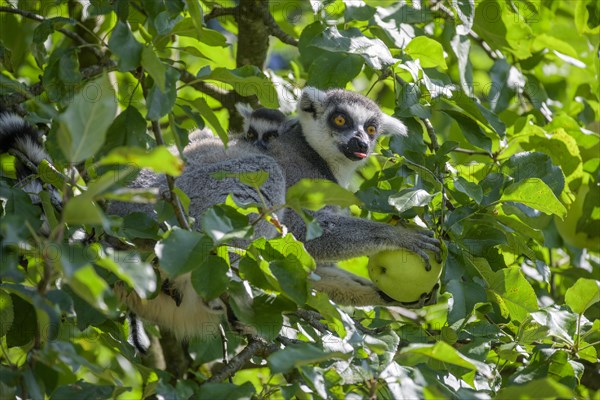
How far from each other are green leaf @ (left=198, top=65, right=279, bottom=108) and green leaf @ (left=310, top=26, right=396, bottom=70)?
39 cm

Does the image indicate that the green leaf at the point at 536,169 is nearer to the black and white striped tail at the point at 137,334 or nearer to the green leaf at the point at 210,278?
the green leaf at the point at 210,278

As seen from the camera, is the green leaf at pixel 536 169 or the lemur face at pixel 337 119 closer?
the green leaf at pixel 536 169

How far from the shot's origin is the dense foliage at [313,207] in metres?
2.66

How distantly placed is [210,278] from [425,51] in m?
2.08

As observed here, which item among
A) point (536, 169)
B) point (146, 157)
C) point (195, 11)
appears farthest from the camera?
point (536, 169)

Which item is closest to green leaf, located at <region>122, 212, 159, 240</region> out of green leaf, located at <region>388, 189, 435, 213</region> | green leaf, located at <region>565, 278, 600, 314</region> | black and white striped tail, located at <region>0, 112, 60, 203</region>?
black and white striped tail, located at <region>0, 112, 60, 203</region>

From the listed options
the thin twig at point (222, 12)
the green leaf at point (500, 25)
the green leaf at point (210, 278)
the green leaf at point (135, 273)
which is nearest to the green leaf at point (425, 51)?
the green leaf at point (500, 25)

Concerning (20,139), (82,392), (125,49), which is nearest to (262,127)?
(20,139)

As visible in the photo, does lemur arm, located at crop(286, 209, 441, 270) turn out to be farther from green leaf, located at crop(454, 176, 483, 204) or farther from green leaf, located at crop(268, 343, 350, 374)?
green leaf, located at crop(268, 343, 350, 374)

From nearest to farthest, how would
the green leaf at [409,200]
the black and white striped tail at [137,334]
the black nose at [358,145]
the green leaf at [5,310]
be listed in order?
the green leaf at [5,310] < the green leaf at [409,200] < the black and white striped tail at [137,334] < the black nose at [358,145]

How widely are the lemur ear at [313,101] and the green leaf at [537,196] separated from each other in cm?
224

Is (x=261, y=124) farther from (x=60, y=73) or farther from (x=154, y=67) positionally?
(x=154, y=67)

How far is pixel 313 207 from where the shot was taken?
2.82 m

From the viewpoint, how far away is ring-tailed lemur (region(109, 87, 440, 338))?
14.6 ft
